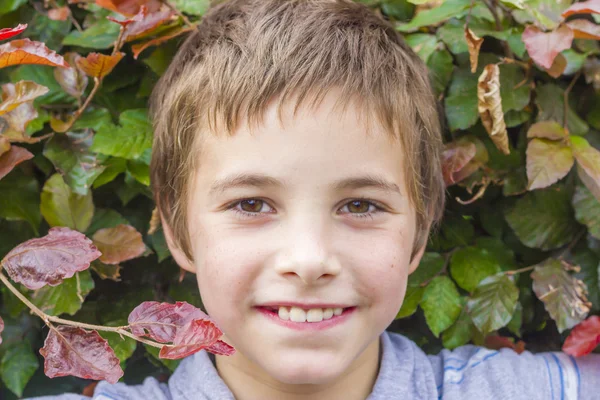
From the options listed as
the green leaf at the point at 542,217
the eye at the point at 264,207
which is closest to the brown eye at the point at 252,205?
the eye at the point at 264,207

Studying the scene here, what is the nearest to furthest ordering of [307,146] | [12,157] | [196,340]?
[196,340], [307,146], [12,157]

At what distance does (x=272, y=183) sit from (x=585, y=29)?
0.64 m

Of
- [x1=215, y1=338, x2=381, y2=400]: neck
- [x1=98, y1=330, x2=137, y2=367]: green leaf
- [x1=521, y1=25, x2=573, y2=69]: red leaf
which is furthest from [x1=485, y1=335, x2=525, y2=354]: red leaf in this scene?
[x1=98, y1=330, x2=137, y2=367]: green leaf

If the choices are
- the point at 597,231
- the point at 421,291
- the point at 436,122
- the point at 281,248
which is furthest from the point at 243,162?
the point at 597,231

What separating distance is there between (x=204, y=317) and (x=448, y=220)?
2.53 ft

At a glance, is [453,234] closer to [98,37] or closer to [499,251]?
[499,251]

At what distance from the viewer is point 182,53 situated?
4.29 feet

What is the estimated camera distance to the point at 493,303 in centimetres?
136

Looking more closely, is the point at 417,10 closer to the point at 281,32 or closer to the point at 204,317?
the point at 281,32

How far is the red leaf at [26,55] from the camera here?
0.97 metres

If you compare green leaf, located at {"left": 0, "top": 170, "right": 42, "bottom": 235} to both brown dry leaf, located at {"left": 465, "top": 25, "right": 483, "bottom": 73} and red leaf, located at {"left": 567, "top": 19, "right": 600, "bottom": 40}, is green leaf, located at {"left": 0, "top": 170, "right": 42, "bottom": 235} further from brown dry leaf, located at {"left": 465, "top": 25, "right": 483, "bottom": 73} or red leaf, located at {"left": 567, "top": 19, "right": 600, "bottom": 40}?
red leaf, located at {"left": 567, "top": 19, "right": 600, "bottom": 40}

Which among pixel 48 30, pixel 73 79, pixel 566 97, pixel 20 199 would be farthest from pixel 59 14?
pixel 566 97

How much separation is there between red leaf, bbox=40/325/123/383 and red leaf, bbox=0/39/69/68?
1.31 feet

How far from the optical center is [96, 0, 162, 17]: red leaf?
1234 mm
